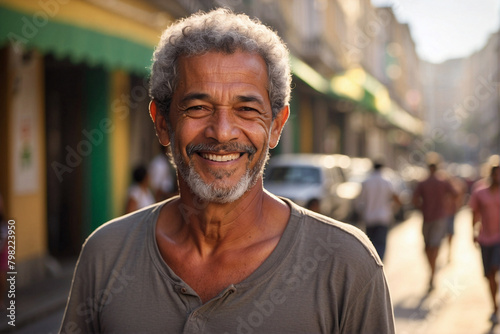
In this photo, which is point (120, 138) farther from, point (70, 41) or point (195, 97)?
point (195, 97)

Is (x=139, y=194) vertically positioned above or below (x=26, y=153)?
below

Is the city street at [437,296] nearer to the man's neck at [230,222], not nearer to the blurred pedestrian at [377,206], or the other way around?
the blurred pedestrian at [377,206]

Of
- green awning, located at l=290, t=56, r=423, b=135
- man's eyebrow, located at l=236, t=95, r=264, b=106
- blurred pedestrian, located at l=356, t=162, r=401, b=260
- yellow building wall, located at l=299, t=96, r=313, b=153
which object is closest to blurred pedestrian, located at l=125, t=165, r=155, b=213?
blurred pedestrian, located at l=356, t=162, r=401, b=260

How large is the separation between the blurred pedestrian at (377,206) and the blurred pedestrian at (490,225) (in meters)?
1.62

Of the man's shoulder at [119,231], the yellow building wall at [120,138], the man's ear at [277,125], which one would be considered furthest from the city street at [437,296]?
the man's ear at [277,125]

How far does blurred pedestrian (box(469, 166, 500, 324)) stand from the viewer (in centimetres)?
758

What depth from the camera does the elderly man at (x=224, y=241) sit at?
6.46ft

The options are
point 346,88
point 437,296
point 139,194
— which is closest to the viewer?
point 139,194

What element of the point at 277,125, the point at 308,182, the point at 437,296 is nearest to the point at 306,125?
the point at 308,182

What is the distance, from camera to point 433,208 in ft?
31.8

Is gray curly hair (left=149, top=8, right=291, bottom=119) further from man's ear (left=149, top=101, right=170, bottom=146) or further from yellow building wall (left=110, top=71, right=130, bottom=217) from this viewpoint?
yellow building wall (left=110, top=71, right=130, bottom=217)

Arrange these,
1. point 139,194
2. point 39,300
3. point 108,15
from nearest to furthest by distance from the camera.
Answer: point 139,194 < point 39,300 < point 108,15

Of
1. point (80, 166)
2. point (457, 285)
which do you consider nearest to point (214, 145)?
point (457, 285)

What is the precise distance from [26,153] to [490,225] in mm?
6433
